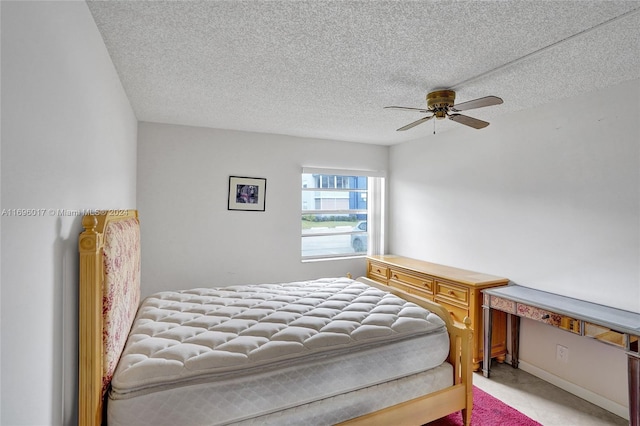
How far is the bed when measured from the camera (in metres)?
1.39

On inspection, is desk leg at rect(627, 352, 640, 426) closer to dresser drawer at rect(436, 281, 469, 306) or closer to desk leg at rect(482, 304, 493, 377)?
desk leg at rect(482, 304, 493, 377)

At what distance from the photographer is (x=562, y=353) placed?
2.67 m

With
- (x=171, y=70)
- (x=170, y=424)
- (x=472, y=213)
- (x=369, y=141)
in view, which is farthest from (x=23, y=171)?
(x=369, y=141)

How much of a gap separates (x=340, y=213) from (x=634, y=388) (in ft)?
10.9

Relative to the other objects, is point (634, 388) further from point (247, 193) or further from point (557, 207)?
point (247, 193)

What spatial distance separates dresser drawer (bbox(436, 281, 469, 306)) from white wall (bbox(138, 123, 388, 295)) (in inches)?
60.3

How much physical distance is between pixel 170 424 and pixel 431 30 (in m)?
2.26

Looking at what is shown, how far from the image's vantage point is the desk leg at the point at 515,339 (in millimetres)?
3002

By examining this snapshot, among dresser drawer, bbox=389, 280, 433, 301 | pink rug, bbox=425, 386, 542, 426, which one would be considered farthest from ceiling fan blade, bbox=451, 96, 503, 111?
pink rug, bbox=425, 386, 542, 426

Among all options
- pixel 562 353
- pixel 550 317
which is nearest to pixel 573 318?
pixel 550 317

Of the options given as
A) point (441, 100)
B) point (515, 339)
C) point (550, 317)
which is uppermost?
point (441, 100)

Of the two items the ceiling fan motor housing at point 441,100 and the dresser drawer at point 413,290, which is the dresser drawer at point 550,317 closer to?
the dresser drawer at point 413,290

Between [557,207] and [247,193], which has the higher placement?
[247,193]

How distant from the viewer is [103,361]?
1396 mm
